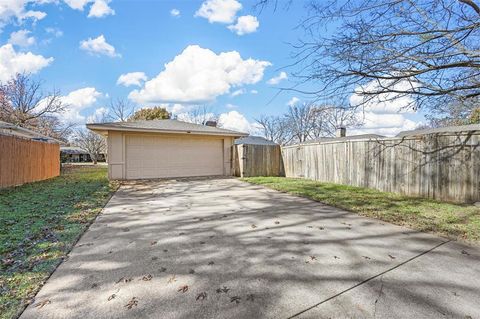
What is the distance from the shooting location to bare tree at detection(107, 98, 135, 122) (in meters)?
33.6

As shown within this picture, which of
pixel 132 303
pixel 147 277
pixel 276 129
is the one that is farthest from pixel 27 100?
pixel 276 129

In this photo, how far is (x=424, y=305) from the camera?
2.14 metres

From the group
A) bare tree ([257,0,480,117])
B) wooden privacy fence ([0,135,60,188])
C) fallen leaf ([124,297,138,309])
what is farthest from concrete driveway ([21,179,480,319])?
wooden privacy fence ([0,135,60,188])

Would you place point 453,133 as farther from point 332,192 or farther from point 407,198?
point 332,192

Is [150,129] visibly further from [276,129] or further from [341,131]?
[276,129]

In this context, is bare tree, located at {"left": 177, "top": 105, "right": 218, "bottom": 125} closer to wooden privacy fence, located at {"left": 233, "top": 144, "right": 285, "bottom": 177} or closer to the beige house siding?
the beige house siding

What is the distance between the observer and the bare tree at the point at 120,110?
3356cm

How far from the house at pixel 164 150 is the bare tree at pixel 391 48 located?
26.4 feet

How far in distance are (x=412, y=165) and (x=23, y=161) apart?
503 inches

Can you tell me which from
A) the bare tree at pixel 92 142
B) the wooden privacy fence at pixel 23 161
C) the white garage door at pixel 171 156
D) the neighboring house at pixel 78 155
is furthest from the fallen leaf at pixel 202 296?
the neighboring house at pixel 78 155

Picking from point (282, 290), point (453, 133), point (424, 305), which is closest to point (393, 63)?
point (453, 133)

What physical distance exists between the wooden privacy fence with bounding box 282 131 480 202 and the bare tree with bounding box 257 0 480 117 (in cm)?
149

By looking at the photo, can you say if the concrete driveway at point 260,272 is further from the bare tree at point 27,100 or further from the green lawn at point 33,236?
the bare tree at point 27,100

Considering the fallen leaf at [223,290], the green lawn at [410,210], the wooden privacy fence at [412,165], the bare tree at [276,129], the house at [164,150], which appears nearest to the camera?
the fallen leaf at [223,290]
